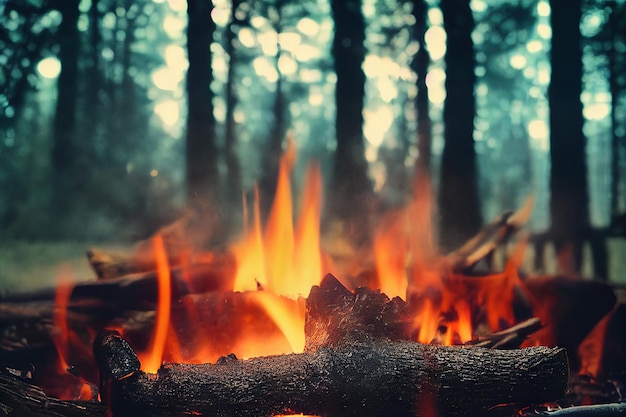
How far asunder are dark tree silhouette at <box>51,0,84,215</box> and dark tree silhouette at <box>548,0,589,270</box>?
3.96 meters

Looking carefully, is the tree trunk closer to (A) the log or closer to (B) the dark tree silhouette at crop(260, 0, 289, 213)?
(B) the dark tree silhouette at crop(260, 0, 289, 213)

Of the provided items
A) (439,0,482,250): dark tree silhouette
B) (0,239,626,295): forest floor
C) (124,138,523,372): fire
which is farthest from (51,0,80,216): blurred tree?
(439,0,482,250): dark tree silhouette

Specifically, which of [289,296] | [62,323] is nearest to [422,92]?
[289,296]

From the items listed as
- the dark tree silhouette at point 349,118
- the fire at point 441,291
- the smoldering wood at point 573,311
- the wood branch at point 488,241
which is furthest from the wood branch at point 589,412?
the dark tree silhouette at point 349,118

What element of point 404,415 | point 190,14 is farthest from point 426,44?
point 404,415

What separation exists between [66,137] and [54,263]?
48.0 inches

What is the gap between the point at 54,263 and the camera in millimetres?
4879

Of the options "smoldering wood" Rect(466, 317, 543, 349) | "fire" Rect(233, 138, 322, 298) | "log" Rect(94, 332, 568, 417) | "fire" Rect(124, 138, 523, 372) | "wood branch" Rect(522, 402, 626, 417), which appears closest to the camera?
"log" Rect(94, 332, 568, 417)

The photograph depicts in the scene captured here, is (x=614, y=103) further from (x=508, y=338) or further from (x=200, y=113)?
(x=200, y=113)

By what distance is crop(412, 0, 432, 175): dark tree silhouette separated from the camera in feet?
14.4

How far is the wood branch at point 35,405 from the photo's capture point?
2.05 metres

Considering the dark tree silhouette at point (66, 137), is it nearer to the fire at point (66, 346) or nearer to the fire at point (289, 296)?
the fire at point (289, 296)

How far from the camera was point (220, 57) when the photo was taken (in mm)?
4434

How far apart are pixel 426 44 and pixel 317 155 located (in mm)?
1332
